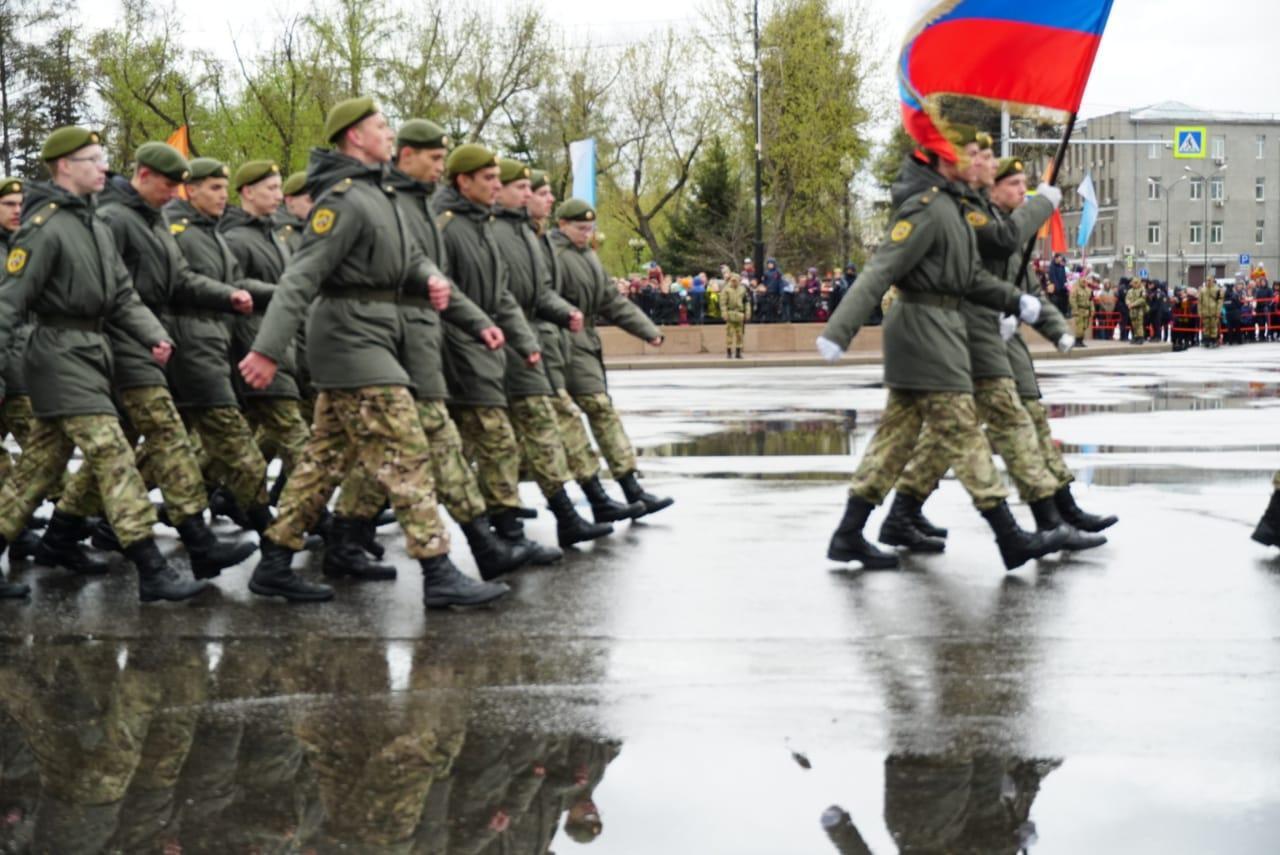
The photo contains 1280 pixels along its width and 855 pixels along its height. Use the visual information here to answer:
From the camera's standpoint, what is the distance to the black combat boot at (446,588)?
24.9 feet

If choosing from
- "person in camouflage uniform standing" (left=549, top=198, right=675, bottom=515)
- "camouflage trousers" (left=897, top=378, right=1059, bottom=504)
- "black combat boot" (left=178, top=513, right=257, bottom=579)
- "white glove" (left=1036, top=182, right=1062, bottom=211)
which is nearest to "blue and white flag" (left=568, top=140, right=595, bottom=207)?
"person in camouflage uniform standing" (left=549, top=198, right=675, bottom=515)

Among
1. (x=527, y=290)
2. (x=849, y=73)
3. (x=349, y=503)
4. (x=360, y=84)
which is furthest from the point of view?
(x=849, y=73)

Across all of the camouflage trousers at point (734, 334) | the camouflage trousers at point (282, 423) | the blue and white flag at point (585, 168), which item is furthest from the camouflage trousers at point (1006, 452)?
the camouflage trousers at point (734, 334)

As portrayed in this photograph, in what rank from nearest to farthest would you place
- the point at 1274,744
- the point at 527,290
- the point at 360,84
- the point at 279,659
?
the point at 1274,744
the point at 279,659
the point at 527,290
the point at 360,84

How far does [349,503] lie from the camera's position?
829 cm

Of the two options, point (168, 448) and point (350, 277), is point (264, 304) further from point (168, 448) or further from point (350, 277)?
point (350, 277)

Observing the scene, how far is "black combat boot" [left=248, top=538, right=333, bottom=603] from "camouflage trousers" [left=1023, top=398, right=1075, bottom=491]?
3.60m

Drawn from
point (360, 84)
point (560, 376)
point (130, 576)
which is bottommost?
point (130, 576)

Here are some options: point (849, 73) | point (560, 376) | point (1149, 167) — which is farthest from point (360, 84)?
point (1149, 167)

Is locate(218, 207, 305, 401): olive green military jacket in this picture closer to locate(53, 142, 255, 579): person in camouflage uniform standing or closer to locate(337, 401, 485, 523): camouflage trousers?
locate(53, 142, 255, 579): person in camouflage uniform standing

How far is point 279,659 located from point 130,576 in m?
2.28

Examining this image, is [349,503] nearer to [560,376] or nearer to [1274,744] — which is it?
[560,376]

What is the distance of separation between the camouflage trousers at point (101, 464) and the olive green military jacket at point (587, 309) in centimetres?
340

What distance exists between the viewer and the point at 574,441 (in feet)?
34.3
